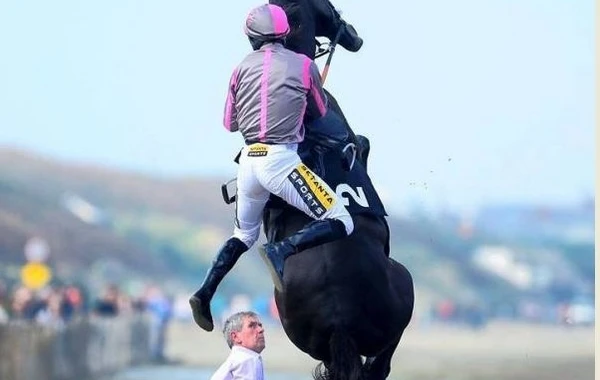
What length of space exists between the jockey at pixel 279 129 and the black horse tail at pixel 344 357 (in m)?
0.27

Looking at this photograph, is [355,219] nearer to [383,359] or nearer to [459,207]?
[383,359]

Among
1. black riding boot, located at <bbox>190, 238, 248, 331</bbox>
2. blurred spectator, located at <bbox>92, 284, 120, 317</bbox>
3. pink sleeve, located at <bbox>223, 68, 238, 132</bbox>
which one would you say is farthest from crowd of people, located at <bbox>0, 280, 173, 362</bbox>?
pink sleeve, located at <bbox>223, 68, 238, 132</bbox>

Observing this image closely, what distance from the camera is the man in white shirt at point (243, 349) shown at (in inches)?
257

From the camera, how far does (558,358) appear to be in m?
15.7

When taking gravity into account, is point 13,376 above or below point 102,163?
below

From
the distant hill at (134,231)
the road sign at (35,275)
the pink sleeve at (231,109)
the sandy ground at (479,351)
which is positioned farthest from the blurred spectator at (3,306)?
the pink sleeve at (231,109)

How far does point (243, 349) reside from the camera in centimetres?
657

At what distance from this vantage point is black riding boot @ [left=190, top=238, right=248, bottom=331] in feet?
22.3

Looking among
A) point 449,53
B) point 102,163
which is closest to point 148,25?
point 102,163

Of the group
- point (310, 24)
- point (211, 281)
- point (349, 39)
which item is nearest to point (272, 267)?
point (211, 281)

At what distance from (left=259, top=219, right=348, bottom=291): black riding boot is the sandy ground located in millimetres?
8166

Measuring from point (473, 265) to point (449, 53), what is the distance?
2.74 meters

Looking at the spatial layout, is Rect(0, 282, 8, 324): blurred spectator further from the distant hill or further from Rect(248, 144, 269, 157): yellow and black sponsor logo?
Rect(248, 144, 269, 157): yellow and black sponsor logo

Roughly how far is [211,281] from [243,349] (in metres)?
0.36
